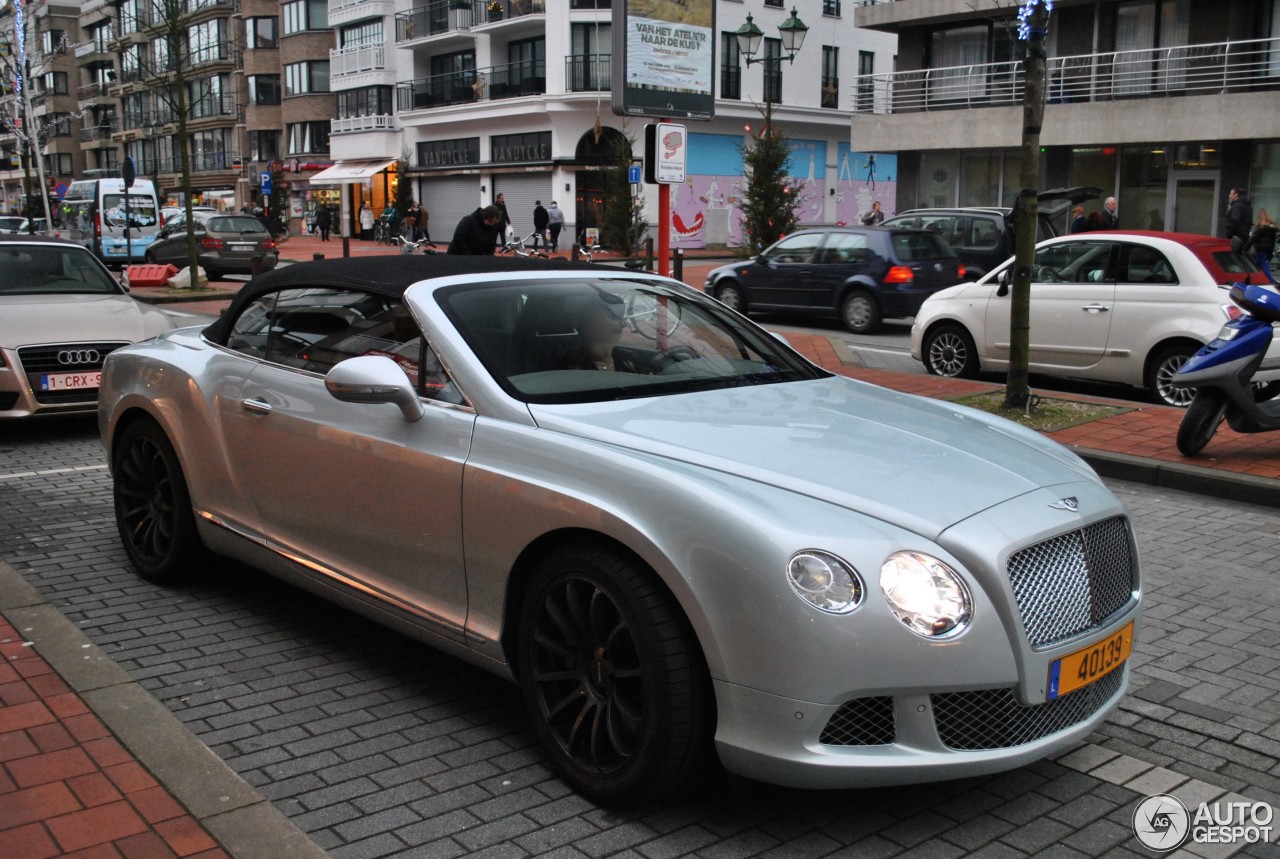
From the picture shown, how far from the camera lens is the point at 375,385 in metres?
3.94

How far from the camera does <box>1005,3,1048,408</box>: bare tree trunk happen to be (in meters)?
9.55

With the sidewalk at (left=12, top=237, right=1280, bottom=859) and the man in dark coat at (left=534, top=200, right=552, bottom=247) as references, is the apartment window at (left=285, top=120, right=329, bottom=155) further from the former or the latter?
the sidewalk at (left=12, top=237, right=1280, bottom=859)

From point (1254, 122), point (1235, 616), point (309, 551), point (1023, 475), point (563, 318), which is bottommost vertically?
point (1235, 616)

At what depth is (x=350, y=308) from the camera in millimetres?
4648

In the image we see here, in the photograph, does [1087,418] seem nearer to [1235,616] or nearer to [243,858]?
[1235,616]

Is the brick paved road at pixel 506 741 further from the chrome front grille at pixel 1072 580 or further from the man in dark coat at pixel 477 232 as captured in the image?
the man in dark coat at pixel 477 232

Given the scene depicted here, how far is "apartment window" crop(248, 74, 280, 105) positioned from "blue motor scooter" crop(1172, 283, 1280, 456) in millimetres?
62954

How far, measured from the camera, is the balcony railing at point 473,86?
1839 inches

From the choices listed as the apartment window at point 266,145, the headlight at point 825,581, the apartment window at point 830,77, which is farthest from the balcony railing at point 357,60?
the headlight at point 825,581

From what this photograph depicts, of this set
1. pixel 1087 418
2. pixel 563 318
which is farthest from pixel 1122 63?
pixel 563 318

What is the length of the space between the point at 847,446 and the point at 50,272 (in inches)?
342

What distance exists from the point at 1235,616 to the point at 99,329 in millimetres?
7821

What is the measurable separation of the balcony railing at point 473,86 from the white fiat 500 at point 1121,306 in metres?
36.4

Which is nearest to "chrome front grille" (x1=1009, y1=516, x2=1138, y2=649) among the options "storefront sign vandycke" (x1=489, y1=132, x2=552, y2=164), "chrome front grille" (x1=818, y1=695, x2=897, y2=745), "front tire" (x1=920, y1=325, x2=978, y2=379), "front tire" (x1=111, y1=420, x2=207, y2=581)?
"chrome front grille" (x1=818, y1=695, x2=897, y2=745)
